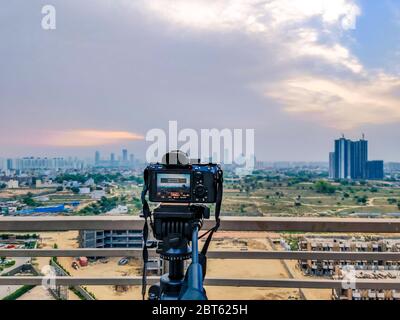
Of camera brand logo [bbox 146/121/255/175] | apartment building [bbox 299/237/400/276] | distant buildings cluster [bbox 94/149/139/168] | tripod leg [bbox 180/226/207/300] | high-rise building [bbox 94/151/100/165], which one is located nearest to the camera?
tripod leg [bbox 180/226/207/300]

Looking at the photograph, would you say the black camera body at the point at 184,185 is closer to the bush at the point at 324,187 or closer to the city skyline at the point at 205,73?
the city skyline at the point at 205,73

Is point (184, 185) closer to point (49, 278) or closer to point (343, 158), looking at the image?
point (49, 278)

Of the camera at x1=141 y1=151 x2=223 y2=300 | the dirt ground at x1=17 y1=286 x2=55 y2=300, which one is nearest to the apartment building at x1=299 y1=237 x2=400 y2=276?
the camera at x1=141 y1=151 x2=223 y2=300

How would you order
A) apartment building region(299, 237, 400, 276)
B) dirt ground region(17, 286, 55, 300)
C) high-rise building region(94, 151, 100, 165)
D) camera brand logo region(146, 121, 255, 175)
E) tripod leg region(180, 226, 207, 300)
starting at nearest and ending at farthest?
1. tripod leg region(180, 226, 207, 300)
2. dirt ground region(17, 286, 55, 300)
3. apartment building region(299, 237, 400, 276)
4. camera brand logo region(146, 121, 255, 175)
5. high-rise building region(94, 151, 100, 165)

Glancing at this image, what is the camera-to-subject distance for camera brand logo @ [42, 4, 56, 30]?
2170 millimetres

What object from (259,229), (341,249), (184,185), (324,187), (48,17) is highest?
(48,17)

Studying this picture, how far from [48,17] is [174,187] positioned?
6.08 ft

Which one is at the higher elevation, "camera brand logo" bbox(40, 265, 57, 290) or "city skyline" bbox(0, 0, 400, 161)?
"city skyline" bbox(0, 0, 400, 161)

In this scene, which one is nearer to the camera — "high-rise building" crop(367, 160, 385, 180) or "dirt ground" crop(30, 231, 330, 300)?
"dirt ground" crop(30, 231, 330, 300)

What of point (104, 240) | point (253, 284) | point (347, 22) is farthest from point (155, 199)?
point (347, 22)

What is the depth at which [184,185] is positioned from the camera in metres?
1.10

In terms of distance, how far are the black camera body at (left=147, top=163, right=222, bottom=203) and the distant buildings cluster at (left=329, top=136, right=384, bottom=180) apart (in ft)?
4.57

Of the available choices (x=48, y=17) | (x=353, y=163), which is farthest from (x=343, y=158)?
(x=48, y=17)

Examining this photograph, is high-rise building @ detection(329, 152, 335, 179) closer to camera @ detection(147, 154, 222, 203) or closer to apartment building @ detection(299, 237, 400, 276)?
apartment building @ detection(299, 237, 400, 276)
